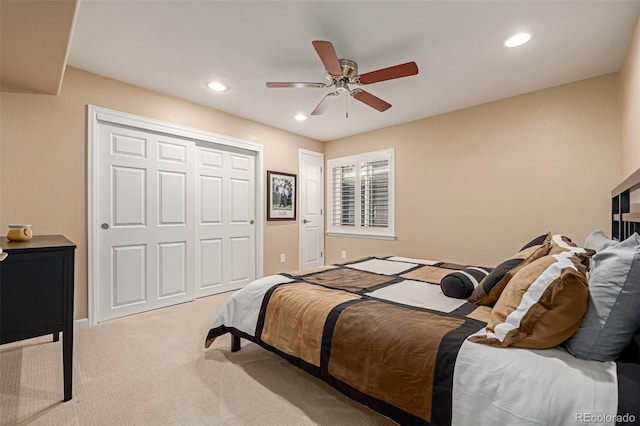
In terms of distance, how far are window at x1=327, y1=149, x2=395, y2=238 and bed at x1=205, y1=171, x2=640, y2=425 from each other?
2.58 m

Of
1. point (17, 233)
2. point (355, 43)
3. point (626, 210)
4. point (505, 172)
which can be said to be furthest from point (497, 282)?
point (17, 233)

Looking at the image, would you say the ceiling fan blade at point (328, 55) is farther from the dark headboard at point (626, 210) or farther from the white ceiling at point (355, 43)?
the dark headboard at point (626, 210)

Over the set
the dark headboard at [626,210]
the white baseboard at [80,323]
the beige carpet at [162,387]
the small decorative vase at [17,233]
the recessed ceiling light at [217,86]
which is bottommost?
the beige carpet at [162,387]

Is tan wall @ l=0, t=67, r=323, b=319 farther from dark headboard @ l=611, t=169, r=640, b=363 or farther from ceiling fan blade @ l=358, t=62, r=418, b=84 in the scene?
dark headboard @ l=611, t=169, r=640, b=363

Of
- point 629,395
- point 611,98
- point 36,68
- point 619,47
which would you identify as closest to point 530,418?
point 629,395

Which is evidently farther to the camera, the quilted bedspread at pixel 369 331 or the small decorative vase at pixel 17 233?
the small decorative vase at pixel 17 233

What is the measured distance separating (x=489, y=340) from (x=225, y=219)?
11.4ft

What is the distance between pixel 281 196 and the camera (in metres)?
4.63

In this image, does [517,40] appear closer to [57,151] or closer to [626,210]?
[626,210]

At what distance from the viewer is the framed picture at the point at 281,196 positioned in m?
4.46

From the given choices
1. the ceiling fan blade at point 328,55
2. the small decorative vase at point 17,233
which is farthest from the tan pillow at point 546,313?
the small decorative vase at point 17,233

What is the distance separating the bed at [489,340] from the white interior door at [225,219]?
208 cm

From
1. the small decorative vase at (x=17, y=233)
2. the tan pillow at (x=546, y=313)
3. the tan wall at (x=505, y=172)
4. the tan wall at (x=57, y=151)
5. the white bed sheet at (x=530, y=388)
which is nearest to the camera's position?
the white bed sheet at (x=530, y=388)

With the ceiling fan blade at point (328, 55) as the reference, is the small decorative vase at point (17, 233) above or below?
below
